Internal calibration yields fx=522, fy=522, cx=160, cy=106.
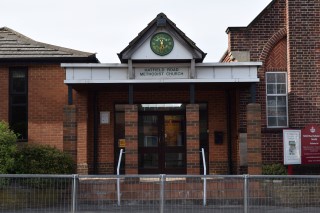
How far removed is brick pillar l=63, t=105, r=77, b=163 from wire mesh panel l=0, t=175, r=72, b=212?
463cm

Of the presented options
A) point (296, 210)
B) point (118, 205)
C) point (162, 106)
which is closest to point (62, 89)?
point (162, 106)

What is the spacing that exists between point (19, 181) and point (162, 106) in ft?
26.9

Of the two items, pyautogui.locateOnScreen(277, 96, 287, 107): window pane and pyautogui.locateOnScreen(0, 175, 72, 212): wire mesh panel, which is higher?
pyautogui.locateOnScreen(277, 96, 287, 107): window pane

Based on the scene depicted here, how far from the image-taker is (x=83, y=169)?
1680 centimetres

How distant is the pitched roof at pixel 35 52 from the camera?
16.9 meters

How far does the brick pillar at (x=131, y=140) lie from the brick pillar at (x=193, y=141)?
1.48 meters

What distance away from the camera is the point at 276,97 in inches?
674

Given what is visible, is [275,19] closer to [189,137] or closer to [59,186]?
[189,137]

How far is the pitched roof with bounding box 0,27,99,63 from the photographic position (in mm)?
Answer: 16938

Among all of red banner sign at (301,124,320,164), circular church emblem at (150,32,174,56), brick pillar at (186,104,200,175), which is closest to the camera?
brick pillar at (186,104,200,175)

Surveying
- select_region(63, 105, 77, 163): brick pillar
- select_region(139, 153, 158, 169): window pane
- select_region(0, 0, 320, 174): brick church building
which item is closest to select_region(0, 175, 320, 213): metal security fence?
select_region(63, 105, 77, 163): brick pillar

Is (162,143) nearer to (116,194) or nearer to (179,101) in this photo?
(179,101)

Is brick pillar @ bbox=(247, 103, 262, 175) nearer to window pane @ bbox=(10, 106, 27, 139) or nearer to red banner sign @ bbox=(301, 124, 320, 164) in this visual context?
red banner sign @ bbox=(301, 124, 320, 164)

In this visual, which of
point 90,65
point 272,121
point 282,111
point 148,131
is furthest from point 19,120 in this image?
point 282,111
